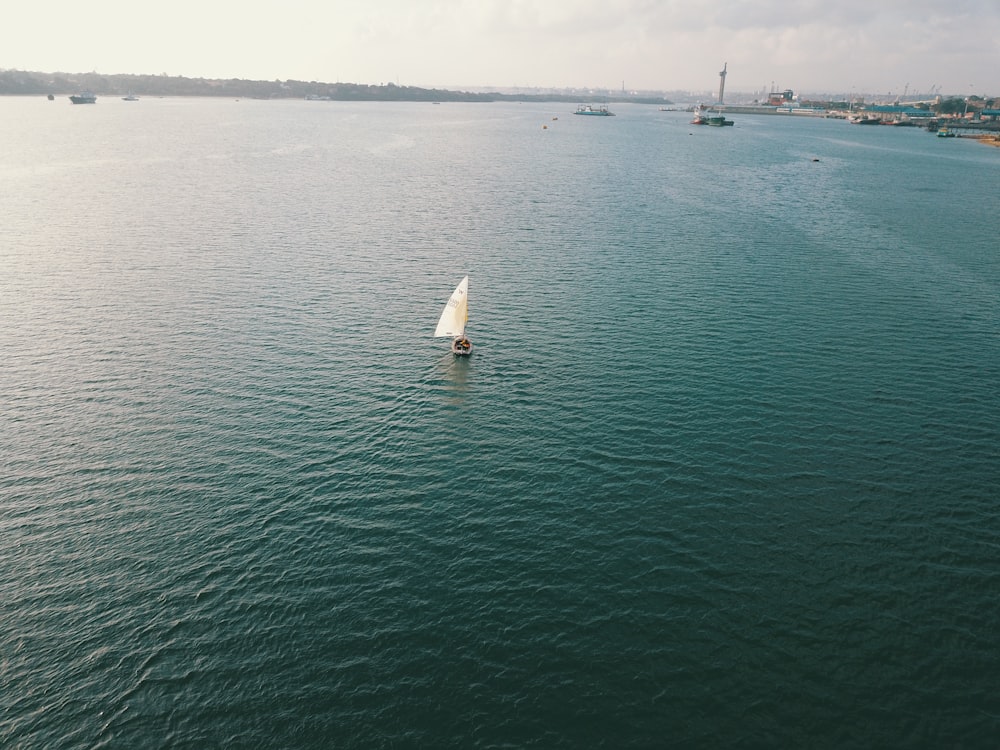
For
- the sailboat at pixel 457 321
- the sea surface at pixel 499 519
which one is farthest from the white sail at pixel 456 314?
the sea surface at pixel 499 519

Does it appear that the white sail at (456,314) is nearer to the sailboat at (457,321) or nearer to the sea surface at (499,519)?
the sailboat at (457,321)

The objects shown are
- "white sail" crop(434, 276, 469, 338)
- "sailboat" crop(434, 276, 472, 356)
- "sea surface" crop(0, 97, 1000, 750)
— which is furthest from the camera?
"white sail" crop(434, 276, 469, 338)

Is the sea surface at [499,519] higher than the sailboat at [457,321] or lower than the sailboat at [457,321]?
lower

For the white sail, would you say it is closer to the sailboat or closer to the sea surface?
the sailboat

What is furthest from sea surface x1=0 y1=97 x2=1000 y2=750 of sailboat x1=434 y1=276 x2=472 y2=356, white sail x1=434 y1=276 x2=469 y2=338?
white sail x1=434 y1=276 x2=469 y2=338

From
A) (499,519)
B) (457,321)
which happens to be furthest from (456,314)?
(499,519)

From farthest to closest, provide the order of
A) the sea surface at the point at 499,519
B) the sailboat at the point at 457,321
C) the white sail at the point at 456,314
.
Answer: the white sail at the point at 456,314, the sailboat at the point at 457,321, the sea surface at the point at 499,519

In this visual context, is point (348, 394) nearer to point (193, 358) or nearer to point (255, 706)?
point (193, 358)
